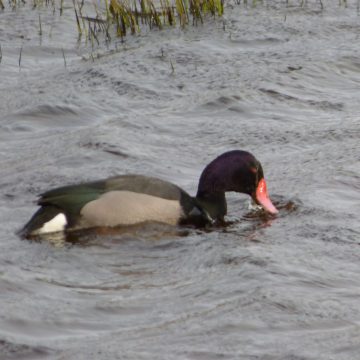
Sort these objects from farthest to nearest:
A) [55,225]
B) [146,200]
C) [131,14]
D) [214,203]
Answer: [131,14]
[214,203]
[146,200]
[55,225]

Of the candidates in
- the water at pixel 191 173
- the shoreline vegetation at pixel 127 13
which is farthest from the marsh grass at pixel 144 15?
the water at pixel 191 173

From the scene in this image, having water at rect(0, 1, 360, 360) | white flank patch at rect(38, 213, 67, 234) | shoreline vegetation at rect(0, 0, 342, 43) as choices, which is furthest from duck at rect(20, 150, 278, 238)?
shoreline vegetation at rect(0, 0, 342, 43)

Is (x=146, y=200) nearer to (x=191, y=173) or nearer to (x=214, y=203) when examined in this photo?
(x=214, y=203)

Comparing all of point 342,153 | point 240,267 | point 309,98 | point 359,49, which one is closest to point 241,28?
point 359,49

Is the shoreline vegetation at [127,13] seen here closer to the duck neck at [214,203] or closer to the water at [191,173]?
the water at [191,173]

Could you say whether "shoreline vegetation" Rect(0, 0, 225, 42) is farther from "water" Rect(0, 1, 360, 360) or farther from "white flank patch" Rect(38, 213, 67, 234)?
"white flank patch" Rect(38, 213, 67, 234)

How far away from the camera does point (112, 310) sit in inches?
259

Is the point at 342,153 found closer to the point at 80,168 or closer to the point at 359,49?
the point at 80,168

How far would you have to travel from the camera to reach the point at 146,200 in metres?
8.54

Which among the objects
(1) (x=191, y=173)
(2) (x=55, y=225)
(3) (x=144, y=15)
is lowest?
(1) (x=191, y=173)

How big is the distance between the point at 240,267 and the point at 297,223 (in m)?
1.19

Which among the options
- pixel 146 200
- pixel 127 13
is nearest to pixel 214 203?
pixel 146 200

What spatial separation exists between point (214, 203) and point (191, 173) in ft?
3.07

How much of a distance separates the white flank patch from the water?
0.18 meters
